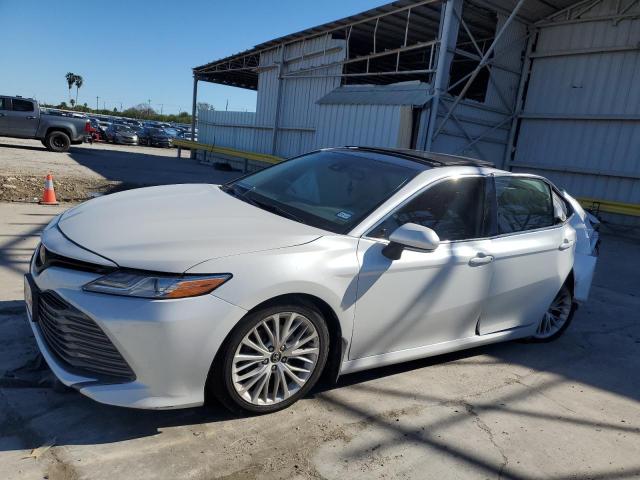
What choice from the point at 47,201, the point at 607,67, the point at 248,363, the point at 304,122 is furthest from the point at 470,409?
the point at 304,122

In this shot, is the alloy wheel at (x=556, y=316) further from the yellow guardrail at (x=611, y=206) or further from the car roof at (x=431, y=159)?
the yellow guardrail at (x=611, y=206)

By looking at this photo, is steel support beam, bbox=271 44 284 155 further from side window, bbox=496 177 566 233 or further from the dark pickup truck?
side window, bbox=496 177 566 233

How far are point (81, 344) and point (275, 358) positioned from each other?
983 mm

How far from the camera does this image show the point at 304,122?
58.9 feet

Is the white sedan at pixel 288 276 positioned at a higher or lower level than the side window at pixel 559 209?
lower

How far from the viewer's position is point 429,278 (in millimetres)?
3160

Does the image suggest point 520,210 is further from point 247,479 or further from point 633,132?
point 633,132

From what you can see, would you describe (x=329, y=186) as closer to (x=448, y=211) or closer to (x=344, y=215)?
(x=344, y=215)

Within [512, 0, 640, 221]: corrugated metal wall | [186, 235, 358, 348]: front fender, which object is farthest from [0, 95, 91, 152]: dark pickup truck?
[186, 235, 358, 348]: front fender

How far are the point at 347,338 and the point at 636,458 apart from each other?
1.79 metres

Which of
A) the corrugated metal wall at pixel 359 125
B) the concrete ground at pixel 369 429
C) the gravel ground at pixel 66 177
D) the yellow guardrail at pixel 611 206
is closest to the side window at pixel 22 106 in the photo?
the gravel ground at pixel 66 177

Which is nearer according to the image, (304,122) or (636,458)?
(636,458)

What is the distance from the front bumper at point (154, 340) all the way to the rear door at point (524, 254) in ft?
6.76

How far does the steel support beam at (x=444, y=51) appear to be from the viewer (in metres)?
11.9
